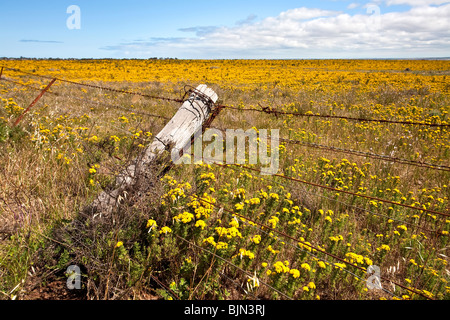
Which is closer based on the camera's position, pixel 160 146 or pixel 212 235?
pixel 212 235

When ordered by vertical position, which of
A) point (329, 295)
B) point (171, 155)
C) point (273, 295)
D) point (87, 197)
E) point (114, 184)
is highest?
point (171, 155)

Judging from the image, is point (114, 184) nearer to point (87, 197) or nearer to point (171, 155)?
point (87, 197)

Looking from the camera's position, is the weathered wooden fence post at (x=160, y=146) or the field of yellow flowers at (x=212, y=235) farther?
the weathered wooden fence post at (x=160, y=146)

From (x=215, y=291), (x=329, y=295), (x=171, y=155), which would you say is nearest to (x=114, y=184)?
(x=171, y=155)

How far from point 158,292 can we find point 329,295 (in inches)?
62.3

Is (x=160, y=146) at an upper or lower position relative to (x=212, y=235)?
upper

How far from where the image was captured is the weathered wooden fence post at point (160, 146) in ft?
8.57

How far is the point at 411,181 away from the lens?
4.57 meters

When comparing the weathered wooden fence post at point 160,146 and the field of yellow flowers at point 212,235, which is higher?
the weathered wooden fence post at point 160,146

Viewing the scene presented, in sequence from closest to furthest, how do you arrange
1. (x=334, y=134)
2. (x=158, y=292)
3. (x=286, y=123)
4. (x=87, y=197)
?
(x=158, y=292)
(x=87, y=197)
(x=334, y=134)
(x=286, y=123)

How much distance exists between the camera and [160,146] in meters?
3.08

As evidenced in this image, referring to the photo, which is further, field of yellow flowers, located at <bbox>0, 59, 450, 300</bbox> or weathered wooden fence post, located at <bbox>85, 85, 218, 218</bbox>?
weathered wooden fence post, located at <bbox>85, 85, 218, 218</bbox>

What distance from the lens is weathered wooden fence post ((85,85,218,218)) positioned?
8.57ft

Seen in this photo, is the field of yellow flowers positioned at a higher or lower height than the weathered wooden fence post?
lower
